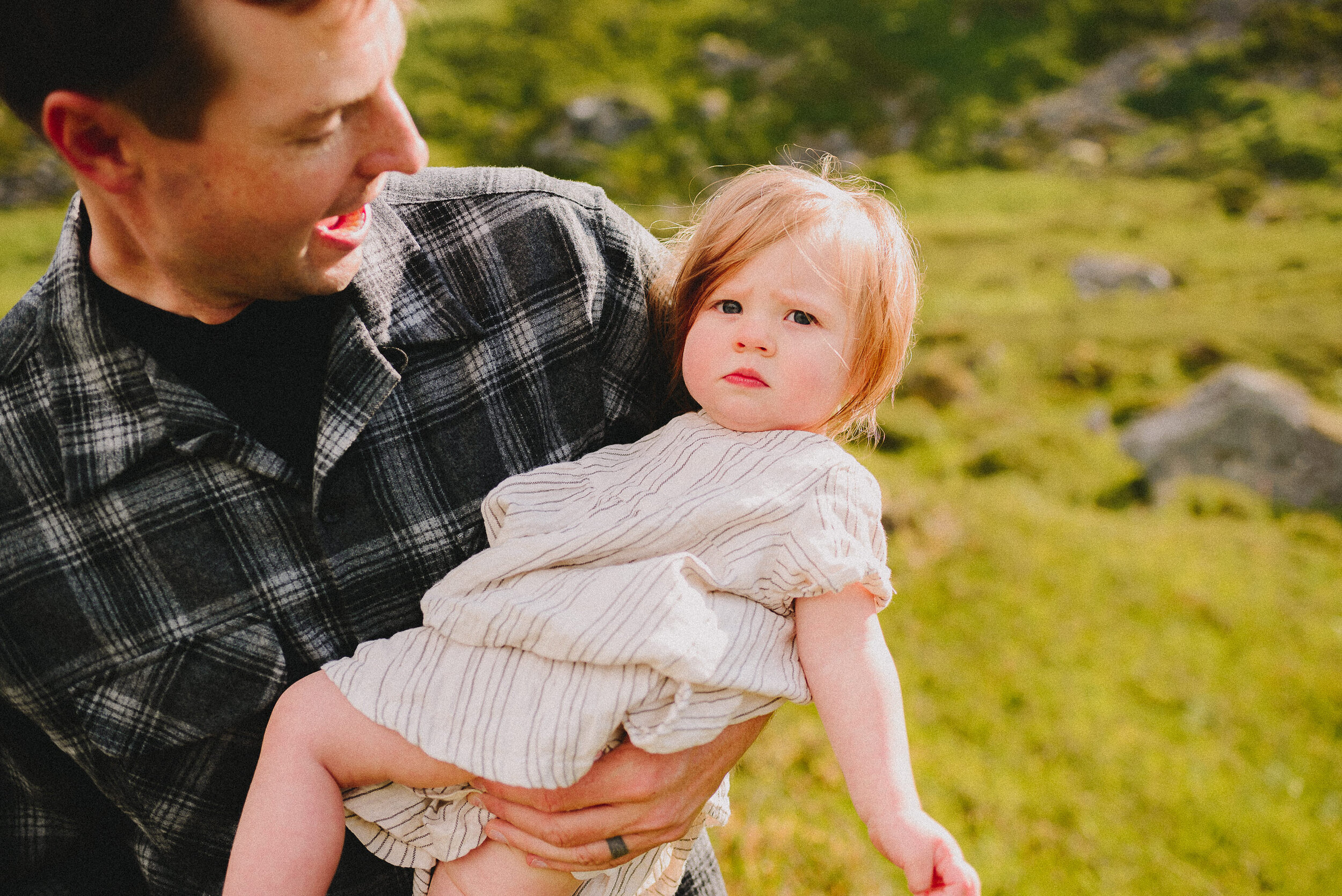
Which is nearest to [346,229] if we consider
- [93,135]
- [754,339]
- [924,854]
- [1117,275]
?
[93,135]

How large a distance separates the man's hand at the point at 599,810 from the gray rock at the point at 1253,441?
23.0 feet

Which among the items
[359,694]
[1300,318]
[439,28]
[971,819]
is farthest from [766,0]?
[359,694]

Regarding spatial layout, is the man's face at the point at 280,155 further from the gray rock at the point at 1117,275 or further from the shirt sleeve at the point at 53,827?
the gray rock at the point at 1117,275

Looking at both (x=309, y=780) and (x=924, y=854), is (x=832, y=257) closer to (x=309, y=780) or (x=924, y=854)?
(x=924, y=854)

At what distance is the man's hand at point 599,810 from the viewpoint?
156 centimetres

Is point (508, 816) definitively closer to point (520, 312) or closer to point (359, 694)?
point (359, 694)

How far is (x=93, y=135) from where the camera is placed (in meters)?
1.38

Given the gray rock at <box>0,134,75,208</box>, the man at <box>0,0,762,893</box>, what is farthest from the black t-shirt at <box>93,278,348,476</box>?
the gray rock at <box>0,134,75,208</box>

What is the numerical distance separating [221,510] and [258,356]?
0.29 metres

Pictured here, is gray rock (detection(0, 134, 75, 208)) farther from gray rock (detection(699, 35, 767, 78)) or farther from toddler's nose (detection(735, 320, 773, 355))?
toddler's nose (detection(735, 320, 773, 355))

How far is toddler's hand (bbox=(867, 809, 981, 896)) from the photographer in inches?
55.8

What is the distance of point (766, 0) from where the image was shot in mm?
28844

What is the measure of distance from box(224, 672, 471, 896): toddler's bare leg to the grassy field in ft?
7.23

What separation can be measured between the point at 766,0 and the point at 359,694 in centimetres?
3097
